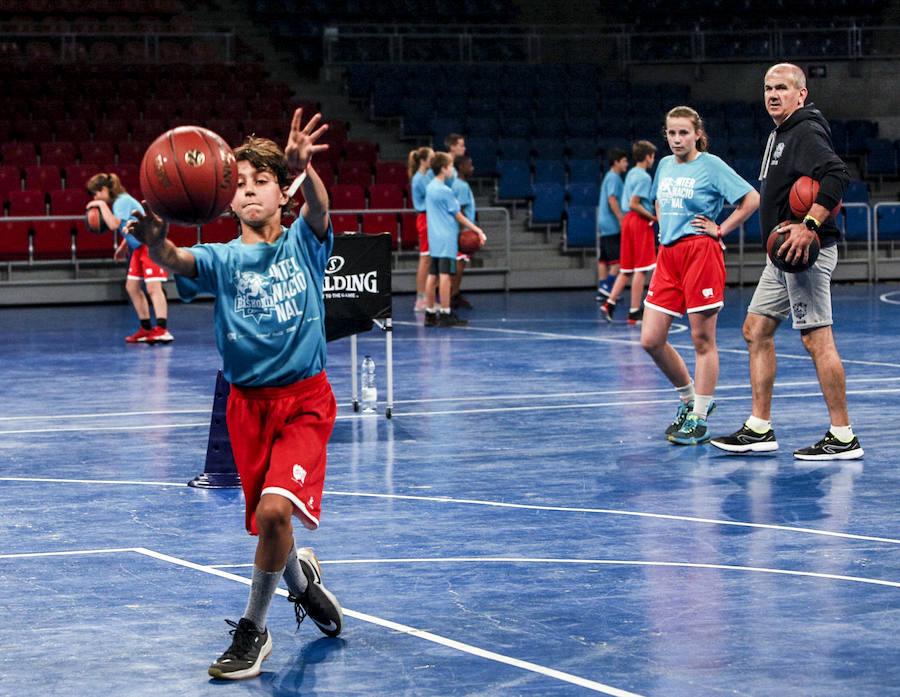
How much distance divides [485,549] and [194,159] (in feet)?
7.42

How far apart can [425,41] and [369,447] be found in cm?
1887

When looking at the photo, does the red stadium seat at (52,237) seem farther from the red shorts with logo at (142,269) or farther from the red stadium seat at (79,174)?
the red shorts with logo at (142,269)

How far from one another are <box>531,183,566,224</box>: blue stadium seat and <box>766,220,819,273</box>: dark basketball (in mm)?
15322

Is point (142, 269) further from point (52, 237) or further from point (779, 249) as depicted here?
point (779, 249)

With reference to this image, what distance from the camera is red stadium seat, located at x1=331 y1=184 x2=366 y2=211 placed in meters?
21.7

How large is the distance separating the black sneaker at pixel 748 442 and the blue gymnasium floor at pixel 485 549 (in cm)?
9

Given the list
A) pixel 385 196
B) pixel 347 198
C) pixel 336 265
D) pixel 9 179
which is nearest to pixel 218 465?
pixel 336 265

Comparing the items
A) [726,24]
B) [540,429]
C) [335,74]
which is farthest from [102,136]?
[540,429]

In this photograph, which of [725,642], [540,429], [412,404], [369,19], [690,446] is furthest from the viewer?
[369,19]

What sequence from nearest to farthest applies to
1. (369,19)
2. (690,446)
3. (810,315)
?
1. (810,315)
2. (690,446)
3. (369,19)

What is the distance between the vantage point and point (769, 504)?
6.74 m

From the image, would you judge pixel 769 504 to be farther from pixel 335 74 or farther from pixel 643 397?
pixel 335 74

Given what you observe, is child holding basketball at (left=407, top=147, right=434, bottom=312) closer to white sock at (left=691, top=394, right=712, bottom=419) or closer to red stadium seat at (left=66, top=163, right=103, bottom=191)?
red stadium seat at (left=66, top=163, right=103, bottom=191)

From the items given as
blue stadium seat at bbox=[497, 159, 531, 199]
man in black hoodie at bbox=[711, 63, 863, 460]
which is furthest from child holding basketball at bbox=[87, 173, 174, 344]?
blue stadium seat at bbox=[497, 159, 531, 199]
